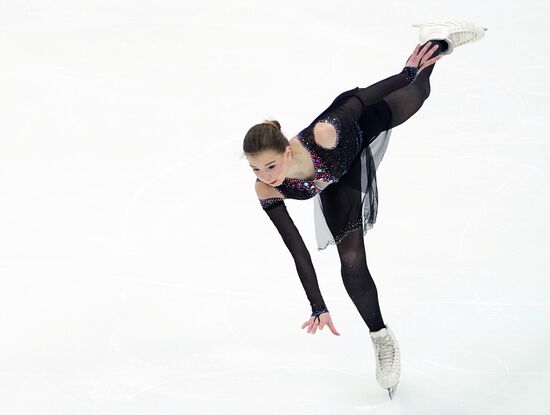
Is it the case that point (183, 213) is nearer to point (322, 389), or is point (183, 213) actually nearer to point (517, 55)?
point (322, 389)

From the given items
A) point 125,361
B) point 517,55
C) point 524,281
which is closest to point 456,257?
point 524,281

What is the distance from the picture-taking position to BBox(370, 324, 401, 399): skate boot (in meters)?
3.42

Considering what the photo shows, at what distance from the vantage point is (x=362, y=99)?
341 centimetres

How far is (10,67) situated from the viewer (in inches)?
267

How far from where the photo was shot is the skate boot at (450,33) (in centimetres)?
390

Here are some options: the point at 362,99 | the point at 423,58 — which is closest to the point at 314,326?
the point at 362,99

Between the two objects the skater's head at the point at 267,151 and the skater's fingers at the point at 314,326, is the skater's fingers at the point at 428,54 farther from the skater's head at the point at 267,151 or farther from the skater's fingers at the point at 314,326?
the skater's fingers at the point at 314,326

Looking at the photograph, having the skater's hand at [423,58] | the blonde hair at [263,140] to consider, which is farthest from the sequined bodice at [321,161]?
the skater's hand at [423,58]

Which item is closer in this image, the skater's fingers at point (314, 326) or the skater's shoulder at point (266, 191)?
the skater's fingers at point (314, 326)

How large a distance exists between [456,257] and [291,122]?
202 cm

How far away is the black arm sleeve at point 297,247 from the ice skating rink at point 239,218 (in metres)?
0.53

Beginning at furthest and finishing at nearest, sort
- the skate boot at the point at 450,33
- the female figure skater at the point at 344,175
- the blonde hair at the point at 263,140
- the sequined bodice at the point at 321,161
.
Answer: the skate boot at the point at 450,33 < the sequined bodice at the point at 321,161 < the female figure skater at the point at 344,175 < the blonde hair at the point at 263,140

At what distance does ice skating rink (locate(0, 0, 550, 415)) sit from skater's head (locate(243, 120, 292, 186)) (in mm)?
1007

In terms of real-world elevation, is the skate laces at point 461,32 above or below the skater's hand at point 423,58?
above
